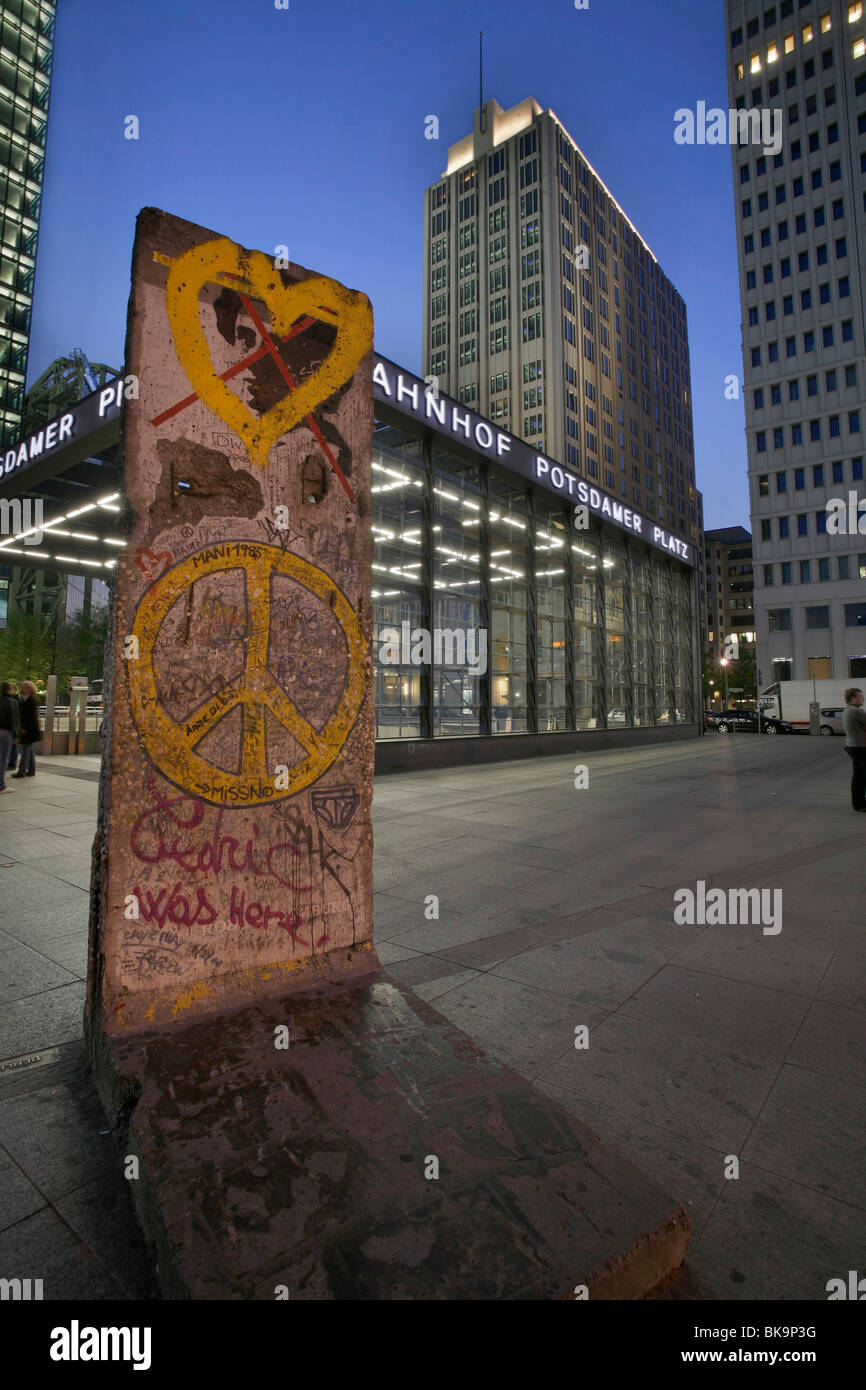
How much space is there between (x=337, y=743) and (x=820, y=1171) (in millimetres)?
2440

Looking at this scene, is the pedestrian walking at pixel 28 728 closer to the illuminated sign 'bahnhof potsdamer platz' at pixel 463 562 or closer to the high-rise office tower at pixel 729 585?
the illuminated sign 'bahnhof potsdamer platz' at pixel 463 562

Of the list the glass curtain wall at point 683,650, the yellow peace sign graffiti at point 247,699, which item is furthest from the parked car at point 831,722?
the yellow peace sign graffiti at point 247,699

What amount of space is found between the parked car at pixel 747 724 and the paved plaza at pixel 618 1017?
32.6 metres

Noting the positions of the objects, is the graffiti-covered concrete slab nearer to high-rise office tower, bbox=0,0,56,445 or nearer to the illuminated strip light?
the illuminated strip light

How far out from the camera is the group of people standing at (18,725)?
10.0m

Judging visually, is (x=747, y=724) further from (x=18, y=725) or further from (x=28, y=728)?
(x=18, y=725)

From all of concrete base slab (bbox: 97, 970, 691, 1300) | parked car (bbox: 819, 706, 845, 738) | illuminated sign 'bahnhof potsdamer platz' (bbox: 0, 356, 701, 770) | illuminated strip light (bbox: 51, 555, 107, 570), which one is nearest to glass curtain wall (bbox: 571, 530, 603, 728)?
illuminated sign 'bahnhof potsdamer platz' (bbox: 0, 356, 701, 770)

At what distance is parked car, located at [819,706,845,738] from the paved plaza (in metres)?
30.8

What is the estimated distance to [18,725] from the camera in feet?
36.8

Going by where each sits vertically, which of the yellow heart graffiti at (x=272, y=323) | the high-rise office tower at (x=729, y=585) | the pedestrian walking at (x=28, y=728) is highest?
the high-rise office tower at (x=729, y=585)

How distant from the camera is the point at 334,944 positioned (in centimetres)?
284

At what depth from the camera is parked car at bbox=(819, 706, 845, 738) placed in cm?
3319

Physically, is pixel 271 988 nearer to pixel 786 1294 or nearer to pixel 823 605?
pixel 786 1294

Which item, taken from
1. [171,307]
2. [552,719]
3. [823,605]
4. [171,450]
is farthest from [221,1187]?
[823,605]
